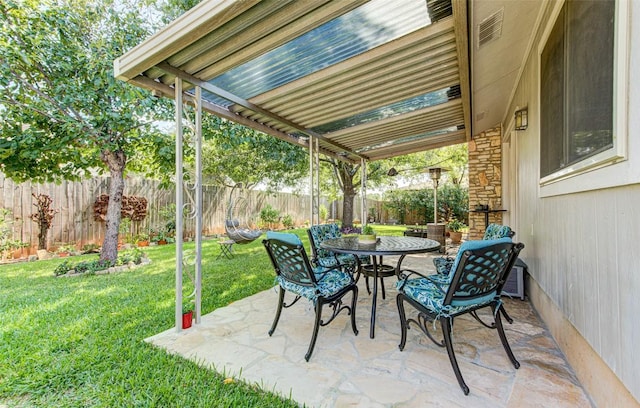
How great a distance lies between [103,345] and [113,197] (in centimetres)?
A: 408

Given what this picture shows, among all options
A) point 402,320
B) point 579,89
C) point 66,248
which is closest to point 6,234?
point 66,248

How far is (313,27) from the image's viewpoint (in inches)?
85.4

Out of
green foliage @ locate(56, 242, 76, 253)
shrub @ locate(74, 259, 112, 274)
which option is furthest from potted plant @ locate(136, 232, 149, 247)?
shrub @ locate(74, 259, 112, 274)

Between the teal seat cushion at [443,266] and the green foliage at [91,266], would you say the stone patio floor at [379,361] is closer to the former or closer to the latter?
the teal seat cushion at [443,266]

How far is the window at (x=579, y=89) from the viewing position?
141cm

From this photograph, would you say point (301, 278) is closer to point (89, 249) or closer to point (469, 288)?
point (469, 288)

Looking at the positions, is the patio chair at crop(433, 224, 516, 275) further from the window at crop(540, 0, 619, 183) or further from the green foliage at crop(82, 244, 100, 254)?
the green foliage at crop(82, 244, 100, 254)

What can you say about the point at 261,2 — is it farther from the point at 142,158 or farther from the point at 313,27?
the point at 142,158

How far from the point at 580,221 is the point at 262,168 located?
26.6ft

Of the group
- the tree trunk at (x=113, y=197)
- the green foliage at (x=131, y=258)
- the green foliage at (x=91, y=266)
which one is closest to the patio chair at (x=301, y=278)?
the green foliage at (x=91, y=266)

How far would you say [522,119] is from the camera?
3.51m

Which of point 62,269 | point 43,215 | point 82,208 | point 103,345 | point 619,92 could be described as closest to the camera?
point 619,92

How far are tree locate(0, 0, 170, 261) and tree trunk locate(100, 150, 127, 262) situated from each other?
1.40 ft

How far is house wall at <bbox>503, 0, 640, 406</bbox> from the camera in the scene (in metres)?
1.20
